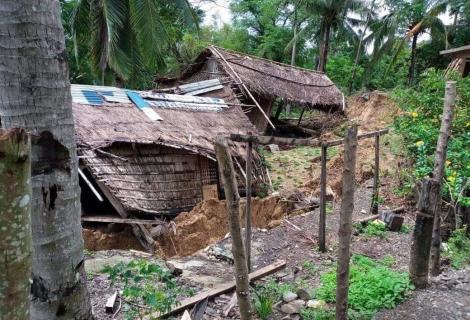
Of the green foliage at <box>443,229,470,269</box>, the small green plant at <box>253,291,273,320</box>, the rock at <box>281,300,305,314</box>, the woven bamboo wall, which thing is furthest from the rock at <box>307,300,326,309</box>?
the woven bamboo wall

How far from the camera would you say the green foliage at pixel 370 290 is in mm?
3406

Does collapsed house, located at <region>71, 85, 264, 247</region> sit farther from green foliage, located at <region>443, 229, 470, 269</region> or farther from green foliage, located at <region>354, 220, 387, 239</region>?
green foliage, located at <region>443, 229, 470, 269</region>

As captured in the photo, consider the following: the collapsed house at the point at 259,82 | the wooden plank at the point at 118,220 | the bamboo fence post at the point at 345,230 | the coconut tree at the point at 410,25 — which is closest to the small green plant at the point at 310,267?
the bamboo fence post at the point at 345,230

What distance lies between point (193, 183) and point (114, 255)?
332 centimetres

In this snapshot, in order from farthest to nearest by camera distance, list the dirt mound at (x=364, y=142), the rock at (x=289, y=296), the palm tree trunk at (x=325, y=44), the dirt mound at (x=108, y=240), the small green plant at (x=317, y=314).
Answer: the palm tree trunk at (x=325, y=44) → the dirt mound at (x=364, y=142) → the dirt mound at (x=108, y=240) → the rock at (x=289, y=296) → the small green plant at (x=317, y=314)

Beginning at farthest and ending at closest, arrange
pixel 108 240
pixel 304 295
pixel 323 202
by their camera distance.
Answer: pixel 108 240 < pixel 323 202 < pixel 304 295

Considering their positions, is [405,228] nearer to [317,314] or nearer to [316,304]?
[316,304]

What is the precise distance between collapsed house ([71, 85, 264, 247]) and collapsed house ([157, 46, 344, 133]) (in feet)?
11.0

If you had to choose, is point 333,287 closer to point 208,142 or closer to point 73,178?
point 73,178

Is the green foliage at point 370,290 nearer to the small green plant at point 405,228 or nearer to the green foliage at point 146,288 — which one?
the green foliage at point 146,288

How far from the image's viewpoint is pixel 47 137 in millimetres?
1796

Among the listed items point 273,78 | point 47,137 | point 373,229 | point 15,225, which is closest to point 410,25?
point 273,78

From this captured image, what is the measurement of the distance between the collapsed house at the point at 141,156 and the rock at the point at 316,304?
132 inches

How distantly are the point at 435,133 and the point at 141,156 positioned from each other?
5.42 meters
